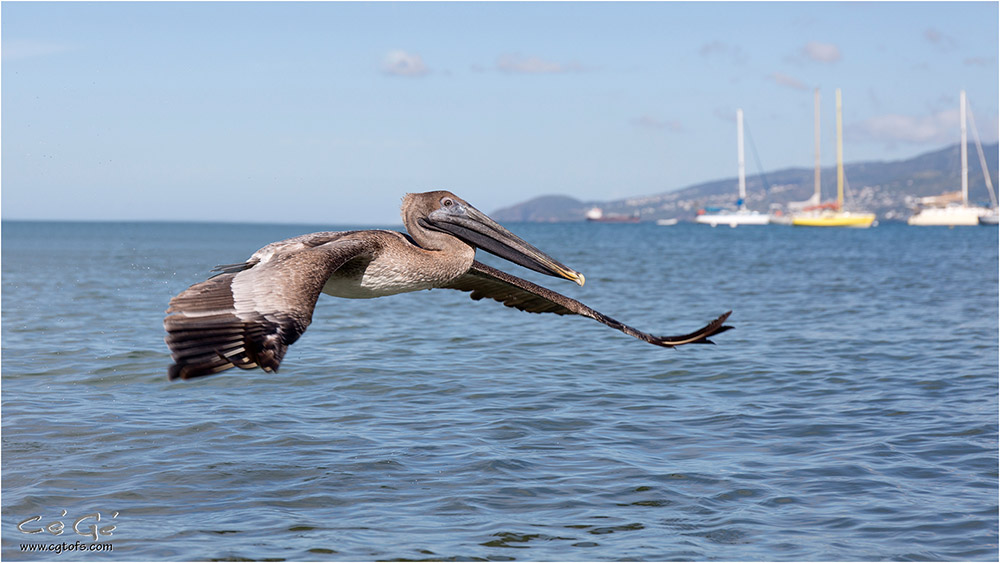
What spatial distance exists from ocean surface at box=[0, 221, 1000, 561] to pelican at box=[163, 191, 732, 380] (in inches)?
54.8

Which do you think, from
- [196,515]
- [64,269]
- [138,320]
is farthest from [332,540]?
[64,269]

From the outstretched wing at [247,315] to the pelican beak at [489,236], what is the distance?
1455 millimetres

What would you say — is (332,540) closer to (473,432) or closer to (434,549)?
(434,549)

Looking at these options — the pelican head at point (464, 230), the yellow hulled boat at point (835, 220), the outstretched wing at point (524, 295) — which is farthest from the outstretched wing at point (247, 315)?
the yellow hulled boat at point (835, 220)

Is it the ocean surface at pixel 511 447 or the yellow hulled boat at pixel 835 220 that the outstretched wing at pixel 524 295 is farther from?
the yellow hulled boat at pixel 835 220

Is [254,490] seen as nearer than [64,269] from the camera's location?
Yes

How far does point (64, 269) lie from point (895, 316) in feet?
93.3

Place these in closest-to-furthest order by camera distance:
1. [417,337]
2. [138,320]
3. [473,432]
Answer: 1. [473,432]
2. [417,337]
3. [138,320]

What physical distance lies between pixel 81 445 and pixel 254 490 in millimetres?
2246

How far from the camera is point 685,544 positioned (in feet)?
21.3

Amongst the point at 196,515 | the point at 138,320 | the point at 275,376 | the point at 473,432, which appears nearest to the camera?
the point at 196,515

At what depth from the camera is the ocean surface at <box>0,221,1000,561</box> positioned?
6527 millimetres
